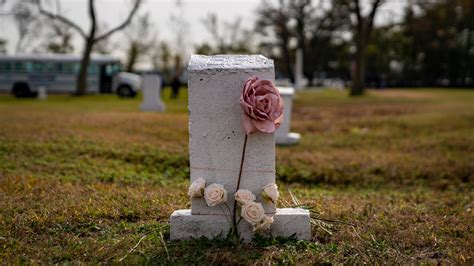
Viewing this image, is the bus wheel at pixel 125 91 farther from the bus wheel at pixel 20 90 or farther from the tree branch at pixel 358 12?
the tree branch at pixel 358 12

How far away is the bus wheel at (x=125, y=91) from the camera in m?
32.2

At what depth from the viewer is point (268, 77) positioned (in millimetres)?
3449

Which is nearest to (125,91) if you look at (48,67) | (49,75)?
(49,75)

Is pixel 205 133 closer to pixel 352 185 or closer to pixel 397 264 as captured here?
pixel 397 264

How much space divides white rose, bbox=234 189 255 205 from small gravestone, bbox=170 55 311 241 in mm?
122

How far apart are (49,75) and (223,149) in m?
31.7

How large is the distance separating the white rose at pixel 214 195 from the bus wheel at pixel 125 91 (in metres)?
29.6

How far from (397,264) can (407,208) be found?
63.9 inches

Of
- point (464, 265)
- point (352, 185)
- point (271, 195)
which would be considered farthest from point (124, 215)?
point (352, 185)

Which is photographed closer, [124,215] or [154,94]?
[124,215]

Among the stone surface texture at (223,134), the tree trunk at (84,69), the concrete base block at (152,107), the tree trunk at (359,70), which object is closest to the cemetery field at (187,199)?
the stone surface texture at (223,134)

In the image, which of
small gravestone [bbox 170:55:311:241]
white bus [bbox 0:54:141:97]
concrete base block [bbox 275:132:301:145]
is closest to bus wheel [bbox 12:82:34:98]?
white bus [bbox 0:54:141:97]

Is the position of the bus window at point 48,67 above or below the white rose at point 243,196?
above

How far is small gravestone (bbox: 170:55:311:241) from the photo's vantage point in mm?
3438
